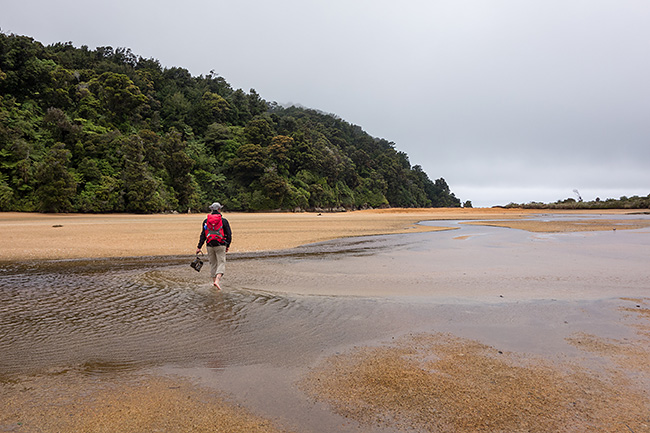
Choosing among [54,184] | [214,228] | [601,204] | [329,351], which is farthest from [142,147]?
[601,204]

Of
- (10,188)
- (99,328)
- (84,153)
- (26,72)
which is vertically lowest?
(99,328)

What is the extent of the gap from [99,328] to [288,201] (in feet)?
197

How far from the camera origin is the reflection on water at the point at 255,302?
4848 mm

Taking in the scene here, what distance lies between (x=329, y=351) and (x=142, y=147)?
52288 millimetres

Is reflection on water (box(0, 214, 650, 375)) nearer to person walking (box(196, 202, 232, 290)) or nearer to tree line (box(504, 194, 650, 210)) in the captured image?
person walking (box(196, 202, 232, 290))

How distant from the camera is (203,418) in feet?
10.4

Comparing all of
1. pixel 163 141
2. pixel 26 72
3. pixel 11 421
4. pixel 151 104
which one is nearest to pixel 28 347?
pixel 11 421

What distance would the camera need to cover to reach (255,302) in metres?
7.38

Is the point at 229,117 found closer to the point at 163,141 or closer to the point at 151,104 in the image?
the point at 151,104

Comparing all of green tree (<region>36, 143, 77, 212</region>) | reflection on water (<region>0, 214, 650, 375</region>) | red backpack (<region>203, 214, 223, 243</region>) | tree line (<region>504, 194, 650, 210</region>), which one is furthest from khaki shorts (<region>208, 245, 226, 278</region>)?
tree line (<region>504, 194, 650, 210</region>)

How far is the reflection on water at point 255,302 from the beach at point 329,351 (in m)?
0.04

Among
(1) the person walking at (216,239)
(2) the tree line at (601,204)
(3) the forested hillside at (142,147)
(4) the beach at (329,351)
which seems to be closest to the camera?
(4) the beach at (329,351)

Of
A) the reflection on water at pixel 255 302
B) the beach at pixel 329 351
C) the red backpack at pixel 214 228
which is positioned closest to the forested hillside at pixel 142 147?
the reflection on water at pixel 255 302

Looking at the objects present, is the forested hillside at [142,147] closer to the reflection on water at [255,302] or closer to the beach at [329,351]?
the reflection on water at [255,302]
